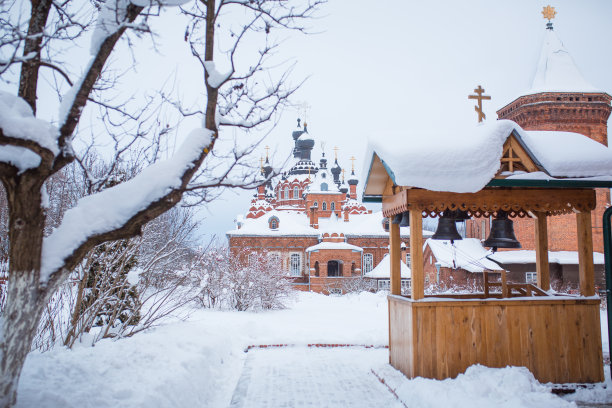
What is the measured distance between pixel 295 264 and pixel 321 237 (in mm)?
3070

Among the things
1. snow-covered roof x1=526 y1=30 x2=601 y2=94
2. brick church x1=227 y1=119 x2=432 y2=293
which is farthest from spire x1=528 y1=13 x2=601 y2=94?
brick church x1=227 y1=119 x2=432 y2=293

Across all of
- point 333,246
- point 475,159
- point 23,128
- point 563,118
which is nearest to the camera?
point 23,128

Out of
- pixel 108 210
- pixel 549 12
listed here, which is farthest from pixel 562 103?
pixel 108 210

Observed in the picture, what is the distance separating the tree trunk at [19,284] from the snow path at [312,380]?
2.92m

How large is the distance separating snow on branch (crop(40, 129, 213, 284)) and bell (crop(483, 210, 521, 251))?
4.99 m

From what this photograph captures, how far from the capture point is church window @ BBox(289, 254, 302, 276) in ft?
122

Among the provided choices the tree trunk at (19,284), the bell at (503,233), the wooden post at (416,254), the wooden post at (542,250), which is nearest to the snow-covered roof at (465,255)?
the wooden post at (542,250)

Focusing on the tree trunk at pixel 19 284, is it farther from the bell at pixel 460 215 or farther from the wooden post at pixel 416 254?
the bell at pixel 460 215

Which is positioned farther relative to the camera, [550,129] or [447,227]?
[550,129]

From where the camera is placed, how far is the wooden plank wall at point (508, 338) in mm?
6074

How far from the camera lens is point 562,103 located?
24312 mm

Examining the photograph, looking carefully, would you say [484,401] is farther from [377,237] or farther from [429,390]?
[377,237]

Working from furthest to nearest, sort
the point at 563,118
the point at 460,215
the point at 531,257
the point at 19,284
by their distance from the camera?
the point at 563,118
the point at 531,257
the point at 460,215
the point at 19,284

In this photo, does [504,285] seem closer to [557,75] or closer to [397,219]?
[397,219]
